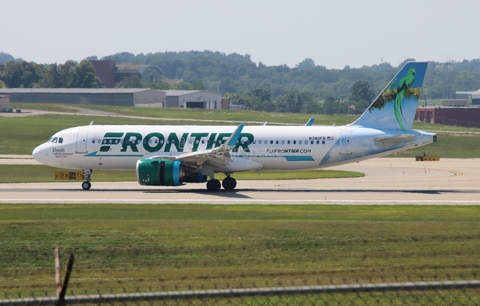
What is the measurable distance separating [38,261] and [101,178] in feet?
112

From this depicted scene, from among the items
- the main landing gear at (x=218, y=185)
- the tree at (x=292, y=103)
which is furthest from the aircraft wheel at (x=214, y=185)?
the tree at (x=292, y=103)

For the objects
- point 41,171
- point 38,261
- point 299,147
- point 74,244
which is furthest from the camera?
point 41,171

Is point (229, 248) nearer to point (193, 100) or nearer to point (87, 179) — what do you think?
point (87, 179)

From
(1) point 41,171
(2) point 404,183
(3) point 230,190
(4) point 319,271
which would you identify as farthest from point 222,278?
(1) point 41,171

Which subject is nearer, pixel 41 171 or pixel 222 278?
pixel 222 278

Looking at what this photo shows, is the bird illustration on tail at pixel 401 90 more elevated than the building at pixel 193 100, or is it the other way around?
the bird illustration on tail at pixel 401 90

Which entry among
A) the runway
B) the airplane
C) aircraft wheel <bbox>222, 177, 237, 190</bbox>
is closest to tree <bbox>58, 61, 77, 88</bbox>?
the runway

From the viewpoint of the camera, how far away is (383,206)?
3509 centimetres

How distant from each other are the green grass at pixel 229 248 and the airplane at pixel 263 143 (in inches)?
479

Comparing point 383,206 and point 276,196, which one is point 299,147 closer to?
point 276,196

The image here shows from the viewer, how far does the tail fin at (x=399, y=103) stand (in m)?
44.8

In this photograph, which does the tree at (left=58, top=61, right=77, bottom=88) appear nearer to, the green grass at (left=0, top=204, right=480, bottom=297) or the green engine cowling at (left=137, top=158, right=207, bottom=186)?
the green engine cowling at (left=137, top=158, right=207, bottom=186)

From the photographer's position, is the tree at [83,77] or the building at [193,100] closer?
the building at [193,100]

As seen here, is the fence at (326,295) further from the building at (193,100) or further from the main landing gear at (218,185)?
the building at (193,100)
